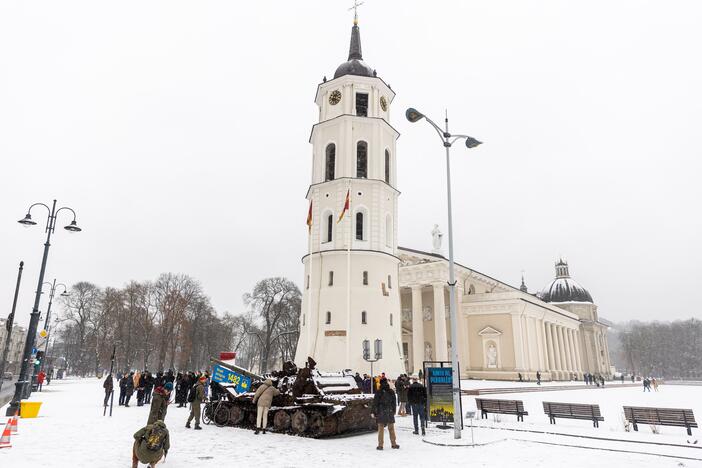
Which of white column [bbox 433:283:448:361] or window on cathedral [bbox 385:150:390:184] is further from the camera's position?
white column [bbox 433:283:448:361]

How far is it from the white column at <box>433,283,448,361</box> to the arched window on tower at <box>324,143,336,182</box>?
2457 centimetres

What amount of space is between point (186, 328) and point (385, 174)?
39156 mm

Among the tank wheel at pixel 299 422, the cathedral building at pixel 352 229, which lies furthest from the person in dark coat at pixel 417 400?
the cathedral building at pixel 352 229

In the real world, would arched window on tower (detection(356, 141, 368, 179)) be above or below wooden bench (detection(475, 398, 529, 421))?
above

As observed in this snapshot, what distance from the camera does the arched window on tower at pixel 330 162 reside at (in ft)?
115

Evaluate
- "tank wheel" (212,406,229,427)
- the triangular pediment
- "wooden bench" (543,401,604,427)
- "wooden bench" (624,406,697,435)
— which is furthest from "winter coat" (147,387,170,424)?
the triangular pediment

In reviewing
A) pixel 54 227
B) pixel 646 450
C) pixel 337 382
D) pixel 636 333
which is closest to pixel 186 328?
pixel 54 227

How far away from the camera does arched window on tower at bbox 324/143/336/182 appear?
3503cm

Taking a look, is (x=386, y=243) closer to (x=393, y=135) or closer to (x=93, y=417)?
(x=393, y=135)

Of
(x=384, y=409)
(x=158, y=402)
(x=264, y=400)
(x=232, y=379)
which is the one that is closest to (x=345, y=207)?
(x=232, y=379)

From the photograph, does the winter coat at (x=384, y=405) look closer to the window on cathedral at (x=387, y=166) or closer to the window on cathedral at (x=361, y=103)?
the window on cathedral at (x=387, y=166)

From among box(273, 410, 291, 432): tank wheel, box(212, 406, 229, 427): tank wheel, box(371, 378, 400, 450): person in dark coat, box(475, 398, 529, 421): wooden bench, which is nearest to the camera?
box(371, 378, 400, 450): person in dark coat

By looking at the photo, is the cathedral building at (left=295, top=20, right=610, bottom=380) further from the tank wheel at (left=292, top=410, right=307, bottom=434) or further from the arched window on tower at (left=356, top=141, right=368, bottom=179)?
the tank wheel at (left=292, top=410, right=307, bottom=434)

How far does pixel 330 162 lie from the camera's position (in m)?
35.5
